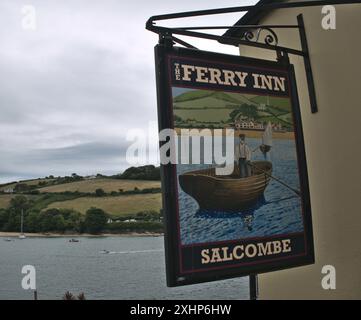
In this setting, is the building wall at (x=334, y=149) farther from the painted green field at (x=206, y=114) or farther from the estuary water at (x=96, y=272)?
the estuary water at (x=96, y=272)

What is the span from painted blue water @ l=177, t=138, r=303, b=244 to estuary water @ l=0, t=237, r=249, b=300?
120 ft

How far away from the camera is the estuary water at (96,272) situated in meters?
50.8

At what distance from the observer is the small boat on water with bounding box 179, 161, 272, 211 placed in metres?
2.42

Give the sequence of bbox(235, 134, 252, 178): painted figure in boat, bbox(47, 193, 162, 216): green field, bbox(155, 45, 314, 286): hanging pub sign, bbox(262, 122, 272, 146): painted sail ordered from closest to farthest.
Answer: bbox(155, 45, 314, 286): hanging pub sign, bbox(235, 134, 252, 178): painted figure in boat, bbox(262, 122, 272, 146): painted sail, bbox(47, 193, 162, 216): green field

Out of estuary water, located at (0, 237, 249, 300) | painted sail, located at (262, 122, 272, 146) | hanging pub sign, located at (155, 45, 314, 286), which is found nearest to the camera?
hanging pub sign, located at (155, 45, 314, 286)

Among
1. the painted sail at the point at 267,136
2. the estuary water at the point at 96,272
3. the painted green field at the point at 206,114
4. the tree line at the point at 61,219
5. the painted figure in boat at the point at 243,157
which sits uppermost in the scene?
the tree line at the point at 61,219

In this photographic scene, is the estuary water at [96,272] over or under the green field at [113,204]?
under

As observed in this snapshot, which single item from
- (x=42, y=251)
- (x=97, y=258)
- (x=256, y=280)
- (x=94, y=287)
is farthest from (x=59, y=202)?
(x=256, y=280)

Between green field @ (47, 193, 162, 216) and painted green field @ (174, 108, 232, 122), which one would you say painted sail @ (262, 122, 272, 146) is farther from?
green field @ (47, 193, 162, 216)

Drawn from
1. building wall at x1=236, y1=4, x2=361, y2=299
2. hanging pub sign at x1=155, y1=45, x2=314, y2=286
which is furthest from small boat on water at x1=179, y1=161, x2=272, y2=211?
building wall at x1=236, y1=4, x2=361, y2=299

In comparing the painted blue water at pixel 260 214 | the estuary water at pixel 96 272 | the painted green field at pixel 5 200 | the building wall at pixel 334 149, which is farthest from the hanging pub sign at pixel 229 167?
the painted green field at pixel 5 200

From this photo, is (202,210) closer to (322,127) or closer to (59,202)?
(322,127)

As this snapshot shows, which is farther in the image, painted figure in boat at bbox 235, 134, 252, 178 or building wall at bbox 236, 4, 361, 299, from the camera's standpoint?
building wall at bbox 236, 4, 361, 299

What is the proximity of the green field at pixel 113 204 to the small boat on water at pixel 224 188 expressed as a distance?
59788 mm
